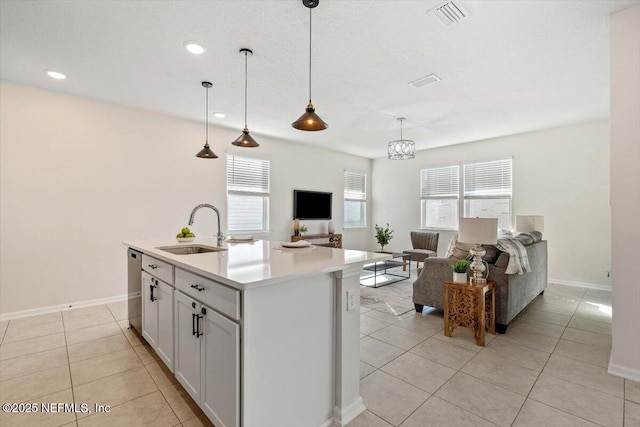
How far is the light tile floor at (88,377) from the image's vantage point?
1.78 m

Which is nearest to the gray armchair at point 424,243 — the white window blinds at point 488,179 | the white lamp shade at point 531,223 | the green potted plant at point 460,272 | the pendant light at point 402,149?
the white window blinds at point 488,179

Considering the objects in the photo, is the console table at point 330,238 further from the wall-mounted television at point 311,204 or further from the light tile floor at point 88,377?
the light tile floor at point 88,377

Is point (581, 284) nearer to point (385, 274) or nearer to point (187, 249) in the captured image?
point (385, 274)

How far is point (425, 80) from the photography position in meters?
3.27

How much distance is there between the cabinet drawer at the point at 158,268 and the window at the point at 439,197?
5.75 meters

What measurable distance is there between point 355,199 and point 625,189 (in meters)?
5.60

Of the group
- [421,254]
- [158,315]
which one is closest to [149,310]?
[158,315]

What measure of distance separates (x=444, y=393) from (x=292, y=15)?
9.57ft

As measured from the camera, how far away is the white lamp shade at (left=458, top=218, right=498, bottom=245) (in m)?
2.81

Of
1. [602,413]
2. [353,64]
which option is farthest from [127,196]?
[602,413]

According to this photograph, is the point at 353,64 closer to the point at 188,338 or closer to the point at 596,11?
the point at 596,11

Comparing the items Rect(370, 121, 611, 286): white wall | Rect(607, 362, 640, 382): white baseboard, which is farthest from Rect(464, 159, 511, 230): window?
Rect(607, 362, 640, 382): white baseboard

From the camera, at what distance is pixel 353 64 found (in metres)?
2.94

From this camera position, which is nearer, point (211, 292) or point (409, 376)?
point (211, 292)
